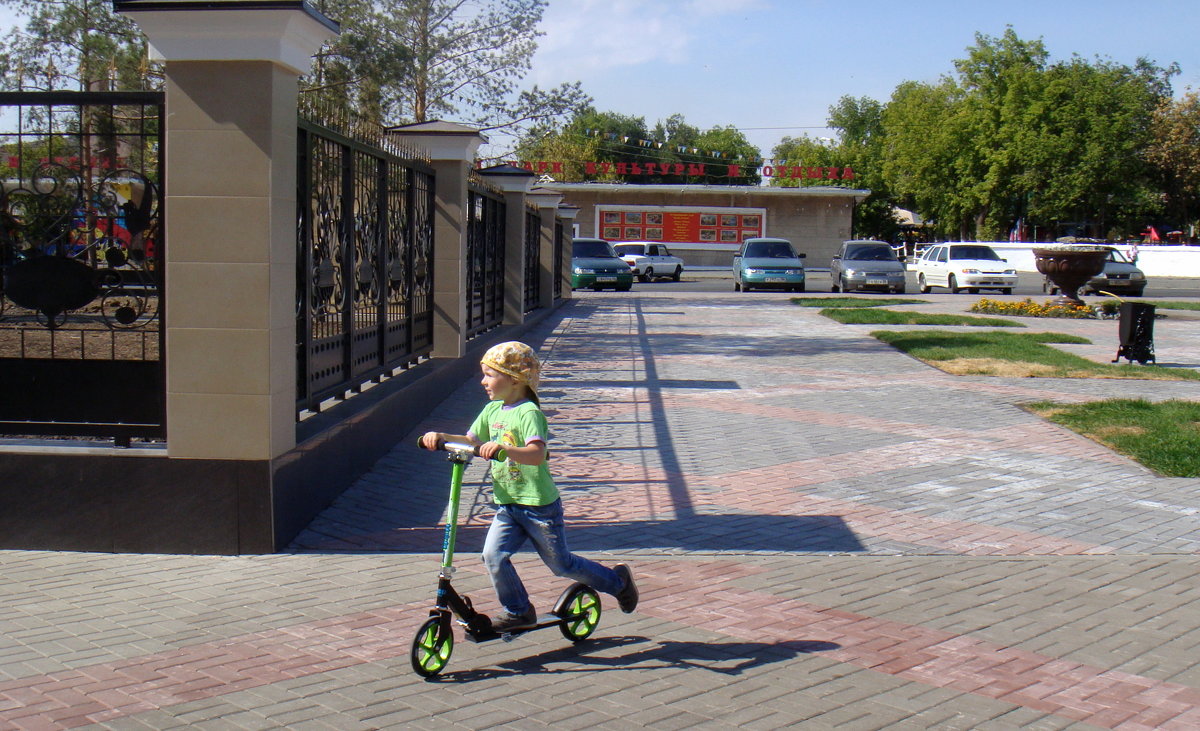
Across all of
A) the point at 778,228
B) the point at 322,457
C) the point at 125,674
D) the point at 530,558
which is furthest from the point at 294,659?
the point at 778,228

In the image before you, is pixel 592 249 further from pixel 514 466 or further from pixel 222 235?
pixel 514 466

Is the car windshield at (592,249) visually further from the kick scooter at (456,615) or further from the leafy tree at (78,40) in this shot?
the kick scooter at (456,615)

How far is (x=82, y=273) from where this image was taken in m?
6.16

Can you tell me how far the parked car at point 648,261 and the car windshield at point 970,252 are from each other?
1316cm

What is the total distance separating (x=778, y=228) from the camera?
191 ft

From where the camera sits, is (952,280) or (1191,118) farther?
(1191,118)

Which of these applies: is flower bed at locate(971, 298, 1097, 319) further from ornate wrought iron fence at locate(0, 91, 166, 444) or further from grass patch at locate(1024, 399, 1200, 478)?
ornate wrought iron fence at locate(0, 91, 166, 444)

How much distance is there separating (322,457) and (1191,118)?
68.4m

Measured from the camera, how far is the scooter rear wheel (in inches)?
181

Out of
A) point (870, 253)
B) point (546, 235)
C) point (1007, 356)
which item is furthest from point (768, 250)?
point (1007, 356)

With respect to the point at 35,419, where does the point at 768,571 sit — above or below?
below

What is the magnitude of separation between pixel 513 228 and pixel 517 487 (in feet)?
42.0

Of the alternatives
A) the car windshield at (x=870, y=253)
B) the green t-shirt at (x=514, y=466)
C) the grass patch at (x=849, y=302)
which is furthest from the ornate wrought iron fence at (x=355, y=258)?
the car windshield at (x=870, y=253)

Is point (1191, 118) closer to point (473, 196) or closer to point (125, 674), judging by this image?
point (473, 196)
